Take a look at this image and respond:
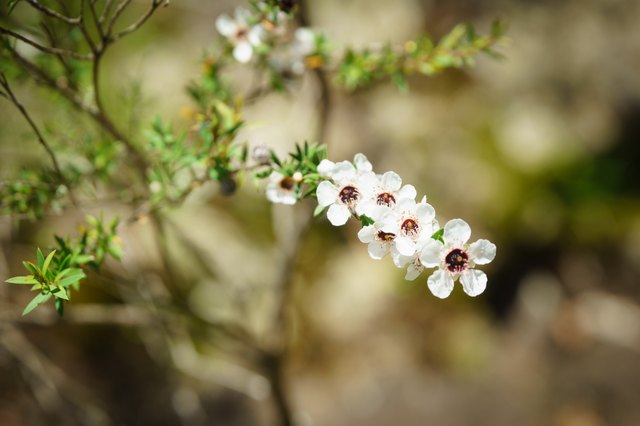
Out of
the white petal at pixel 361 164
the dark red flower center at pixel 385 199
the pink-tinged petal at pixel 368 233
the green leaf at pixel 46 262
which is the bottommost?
the green leaf at pixel 46 262

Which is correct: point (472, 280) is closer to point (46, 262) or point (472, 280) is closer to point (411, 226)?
point (411, 226)

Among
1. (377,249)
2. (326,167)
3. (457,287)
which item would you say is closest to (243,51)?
(326,167)

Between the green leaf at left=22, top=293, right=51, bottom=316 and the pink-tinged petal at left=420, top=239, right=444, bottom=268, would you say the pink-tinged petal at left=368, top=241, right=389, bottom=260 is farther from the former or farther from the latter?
the green leaf at left=22, top=293, right=51, bottom=316

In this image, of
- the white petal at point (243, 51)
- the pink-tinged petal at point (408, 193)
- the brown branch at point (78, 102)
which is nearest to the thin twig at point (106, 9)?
the brown branch at point (78, 102)

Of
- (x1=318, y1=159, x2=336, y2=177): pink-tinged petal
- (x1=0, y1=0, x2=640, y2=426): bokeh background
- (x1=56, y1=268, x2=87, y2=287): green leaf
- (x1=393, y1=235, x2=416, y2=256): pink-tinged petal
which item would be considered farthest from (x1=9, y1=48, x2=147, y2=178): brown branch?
(x1=0, y1=0, x2=640, y2=426): bokeh background

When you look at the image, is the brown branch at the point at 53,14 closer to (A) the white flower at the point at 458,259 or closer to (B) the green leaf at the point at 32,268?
(B) the green leaf at the point at 32,268

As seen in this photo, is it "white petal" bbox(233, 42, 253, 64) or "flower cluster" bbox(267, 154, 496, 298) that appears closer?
"flower cluster" bbox(267, 154, 496, 298)

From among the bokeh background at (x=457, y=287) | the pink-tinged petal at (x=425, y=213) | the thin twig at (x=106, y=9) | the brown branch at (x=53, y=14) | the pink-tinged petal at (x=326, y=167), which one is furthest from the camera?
the bokeh background at (x=457, y=287)
